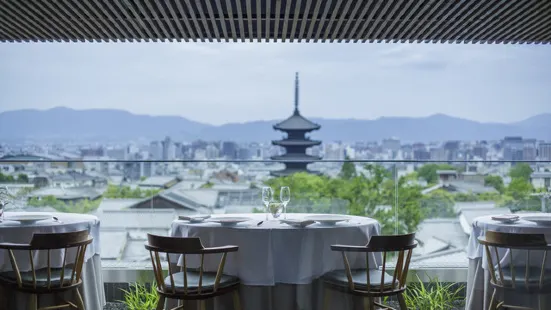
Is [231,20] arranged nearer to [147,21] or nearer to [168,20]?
[168,20]

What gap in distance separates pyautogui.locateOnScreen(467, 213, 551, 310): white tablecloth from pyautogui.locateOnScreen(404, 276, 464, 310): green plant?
2.12 ft

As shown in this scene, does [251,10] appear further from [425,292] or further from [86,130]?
[86,130]

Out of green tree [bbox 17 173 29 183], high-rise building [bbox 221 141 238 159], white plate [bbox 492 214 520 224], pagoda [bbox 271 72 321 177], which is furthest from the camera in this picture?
high-rise building [bbox 221 141 238 159]

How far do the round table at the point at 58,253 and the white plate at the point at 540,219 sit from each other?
2.99 m

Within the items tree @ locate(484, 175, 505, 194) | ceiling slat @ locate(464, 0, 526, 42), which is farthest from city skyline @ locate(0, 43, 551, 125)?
ceiling slat @ locate(464, 0, 526, 42)

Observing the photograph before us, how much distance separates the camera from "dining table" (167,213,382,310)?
158 inches

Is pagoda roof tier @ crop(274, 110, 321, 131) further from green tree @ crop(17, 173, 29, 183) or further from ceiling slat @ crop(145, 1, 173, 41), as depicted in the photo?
green tree @ crop(17, 173, 29, 183)

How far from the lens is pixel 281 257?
13.3ft

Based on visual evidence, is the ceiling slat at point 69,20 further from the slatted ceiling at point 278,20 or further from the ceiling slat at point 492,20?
the ceiling slat at point 492,20

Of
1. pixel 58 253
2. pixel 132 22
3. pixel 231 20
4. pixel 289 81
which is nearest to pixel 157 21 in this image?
pixel 132 22

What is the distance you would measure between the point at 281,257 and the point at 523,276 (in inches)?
59.7

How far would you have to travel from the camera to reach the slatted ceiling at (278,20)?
5.64 metres

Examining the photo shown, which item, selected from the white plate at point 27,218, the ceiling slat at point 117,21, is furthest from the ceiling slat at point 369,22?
the white plate at point 27,218

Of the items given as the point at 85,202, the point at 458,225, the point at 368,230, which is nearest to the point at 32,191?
the point at 85,202
